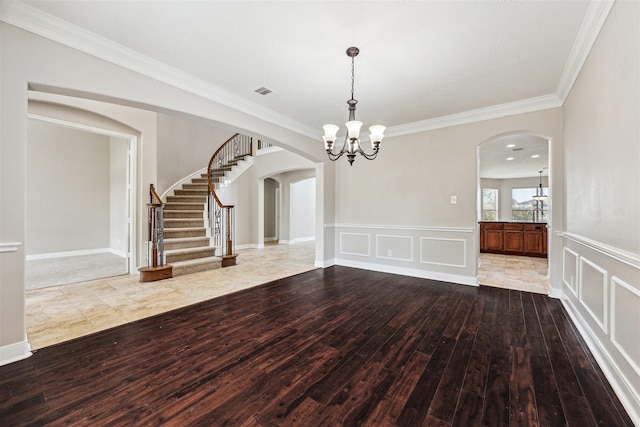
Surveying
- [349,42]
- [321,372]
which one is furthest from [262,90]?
[321,372]

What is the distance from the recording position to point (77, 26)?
233 cm

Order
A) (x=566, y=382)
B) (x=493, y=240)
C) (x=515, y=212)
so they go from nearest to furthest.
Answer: (x=566, y=382)
(x=493, y=240)
(x=515, y=212)

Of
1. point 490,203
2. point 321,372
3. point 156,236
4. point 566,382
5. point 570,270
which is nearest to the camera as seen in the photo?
point 566,382

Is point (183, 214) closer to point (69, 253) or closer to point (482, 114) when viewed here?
point (69, 253)

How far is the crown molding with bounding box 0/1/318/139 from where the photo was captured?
2119 millimetres

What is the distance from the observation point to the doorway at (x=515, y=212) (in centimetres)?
487

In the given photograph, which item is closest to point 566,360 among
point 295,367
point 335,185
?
point 295,367

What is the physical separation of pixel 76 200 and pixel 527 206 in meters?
15.7

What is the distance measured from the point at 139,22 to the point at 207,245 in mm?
4426

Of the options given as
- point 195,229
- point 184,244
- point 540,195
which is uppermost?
point 540,195

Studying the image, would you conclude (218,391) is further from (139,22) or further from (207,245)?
(207,245)

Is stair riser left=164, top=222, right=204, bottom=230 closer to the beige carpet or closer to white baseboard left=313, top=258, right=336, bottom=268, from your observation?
the beige carpet

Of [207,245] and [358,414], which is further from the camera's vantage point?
[207,245]

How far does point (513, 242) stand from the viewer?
7125 mm
